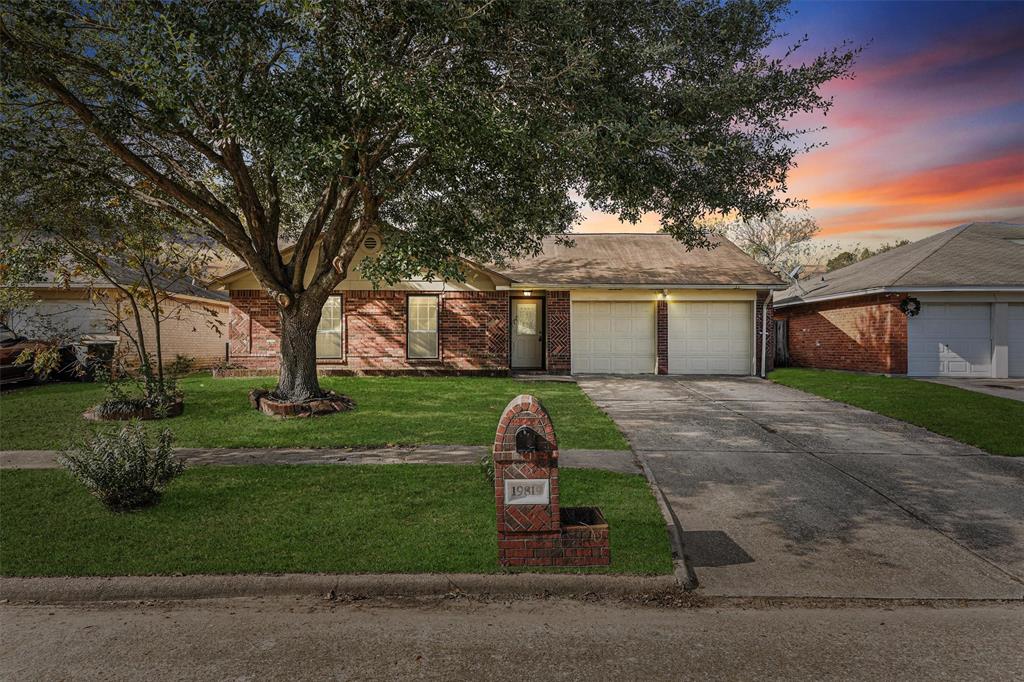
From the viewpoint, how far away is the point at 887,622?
3834 millimetres

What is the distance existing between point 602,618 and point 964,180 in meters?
18.4

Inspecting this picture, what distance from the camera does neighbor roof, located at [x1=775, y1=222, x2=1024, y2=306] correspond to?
16641 mm

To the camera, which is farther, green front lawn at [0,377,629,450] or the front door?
the front door

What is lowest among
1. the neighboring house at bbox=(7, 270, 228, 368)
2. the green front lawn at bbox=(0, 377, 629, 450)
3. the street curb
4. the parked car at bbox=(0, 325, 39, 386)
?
the street curb

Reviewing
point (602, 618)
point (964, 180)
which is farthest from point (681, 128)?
point (964, 180)

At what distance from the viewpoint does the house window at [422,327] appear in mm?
17797

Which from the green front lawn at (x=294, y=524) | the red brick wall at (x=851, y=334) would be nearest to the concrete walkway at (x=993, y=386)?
the red brick wall at (x=851, y=334)

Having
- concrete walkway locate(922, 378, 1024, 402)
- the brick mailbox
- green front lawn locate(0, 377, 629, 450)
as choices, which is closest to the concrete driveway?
the brick mailbox

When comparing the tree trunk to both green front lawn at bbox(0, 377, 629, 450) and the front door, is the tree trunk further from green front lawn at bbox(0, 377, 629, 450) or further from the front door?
the front door

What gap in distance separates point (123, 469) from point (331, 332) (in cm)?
1269

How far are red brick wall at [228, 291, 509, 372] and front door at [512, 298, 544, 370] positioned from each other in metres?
1.97

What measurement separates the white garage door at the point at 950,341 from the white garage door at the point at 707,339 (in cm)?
462

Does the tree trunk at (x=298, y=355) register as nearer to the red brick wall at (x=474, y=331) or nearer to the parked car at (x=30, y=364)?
the parked car at (x=30, y=364)

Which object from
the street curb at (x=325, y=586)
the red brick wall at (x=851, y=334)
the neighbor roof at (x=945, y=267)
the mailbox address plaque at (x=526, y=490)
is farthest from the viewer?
the red brick wall at (x=851, y=334)
